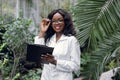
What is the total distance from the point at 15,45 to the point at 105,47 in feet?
8.16

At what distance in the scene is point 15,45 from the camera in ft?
22.5

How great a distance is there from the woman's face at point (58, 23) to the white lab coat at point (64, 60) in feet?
0.28

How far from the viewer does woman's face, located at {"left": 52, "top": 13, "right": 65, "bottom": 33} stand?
3910 mm

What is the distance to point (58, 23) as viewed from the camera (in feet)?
12.8

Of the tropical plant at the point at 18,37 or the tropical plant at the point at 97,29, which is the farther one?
the tropical plant at the point at 18,37

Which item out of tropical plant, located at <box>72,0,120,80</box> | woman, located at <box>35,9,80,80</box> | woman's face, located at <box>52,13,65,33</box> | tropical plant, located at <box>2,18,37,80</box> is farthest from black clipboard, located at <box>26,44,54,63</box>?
tropical plant, located at <box>2,18,37,80</box>

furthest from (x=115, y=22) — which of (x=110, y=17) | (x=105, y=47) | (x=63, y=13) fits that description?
(x=63, y=13)

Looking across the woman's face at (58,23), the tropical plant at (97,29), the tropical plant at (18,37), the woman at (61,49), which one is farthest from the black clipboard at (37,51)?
the tropical plant at (18,37)

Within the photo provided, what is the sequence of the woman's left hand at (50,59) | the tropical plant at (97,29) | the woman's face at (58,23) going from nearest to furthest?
the woman's left hand at (50,59), the woman's face at (58,23), the tropical plant at (97,29)

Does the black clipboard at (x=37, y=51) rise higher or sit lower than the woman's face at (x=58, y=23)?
lower

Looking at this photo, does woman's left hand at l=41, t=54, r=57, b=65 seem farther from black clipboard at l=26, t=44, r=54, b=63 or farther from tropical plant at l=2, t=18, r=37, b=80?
tropical plant at l=2, t=18, r=37, b=80

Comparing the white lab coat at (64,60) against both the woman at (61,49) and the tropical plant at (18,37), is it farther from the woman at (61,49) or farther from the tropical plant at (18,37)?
the tropical plant at (18,37)

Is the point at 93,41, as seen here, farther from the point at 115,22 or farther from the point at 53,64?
the point at 53,64

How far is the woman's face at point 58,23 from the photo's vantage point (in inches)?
154
